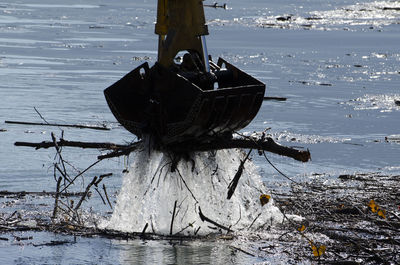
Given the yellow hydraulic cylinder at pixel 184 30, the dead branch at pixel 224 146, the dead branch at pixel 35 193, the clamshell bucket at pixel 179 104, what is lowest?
the dead branch at pixel 35 193

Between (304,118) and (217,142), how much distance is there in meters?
8.20

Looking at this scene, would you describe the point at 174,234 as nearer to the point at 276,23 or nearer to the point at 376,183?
the point at 376,183

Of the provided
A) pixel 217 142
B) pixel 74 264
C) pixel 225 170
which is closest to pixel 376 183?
pixel 225 170

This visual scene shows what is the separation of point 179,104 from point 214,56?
61.5ft

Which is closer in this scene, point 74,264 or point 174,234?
point 74,264

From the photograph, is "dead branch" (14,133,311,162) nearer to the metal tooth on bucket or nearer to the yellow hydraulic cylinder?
the metal tooth on bucket

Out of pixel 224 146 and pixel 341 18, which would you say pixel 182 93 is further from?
pixel 341 18

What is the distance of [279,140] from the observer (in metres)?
15.1

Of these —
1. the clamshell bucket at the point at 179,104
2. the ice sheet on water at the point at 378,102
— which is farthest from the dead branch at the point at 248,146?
the ice sheet on water at the point at 378,102

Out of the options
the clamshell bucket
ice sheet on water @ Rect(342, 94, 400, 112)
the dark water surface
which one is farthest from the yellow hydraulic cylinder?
ice sheet on water @ Rect(342, 94, 400, 112)

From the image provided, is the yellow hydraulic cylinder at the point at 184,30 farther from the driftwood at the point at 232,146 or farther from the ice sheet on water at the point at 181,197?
the ice sheet on water at the point at 181,197

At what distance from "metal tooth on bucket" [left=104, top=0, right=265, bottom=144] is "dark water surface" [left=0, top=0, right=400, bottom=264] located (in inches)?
47.2

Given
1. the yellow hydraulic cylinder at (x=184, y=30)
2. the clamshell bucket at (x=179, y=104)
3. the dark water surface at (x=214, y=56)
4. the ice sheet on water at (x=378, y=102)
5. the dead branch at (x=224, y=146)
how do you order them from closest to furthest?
the dead branch at (x=224, y=146) < the clamshell bucket at (x=179, y=104) < the dark water surface at (x=214, y=56) < the yellow hydraulic cylinder at (x=184, y=30) < the ice sheet on water at (x=378, y=102)

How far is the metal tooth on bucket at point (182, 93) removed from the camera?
898 centimetres
